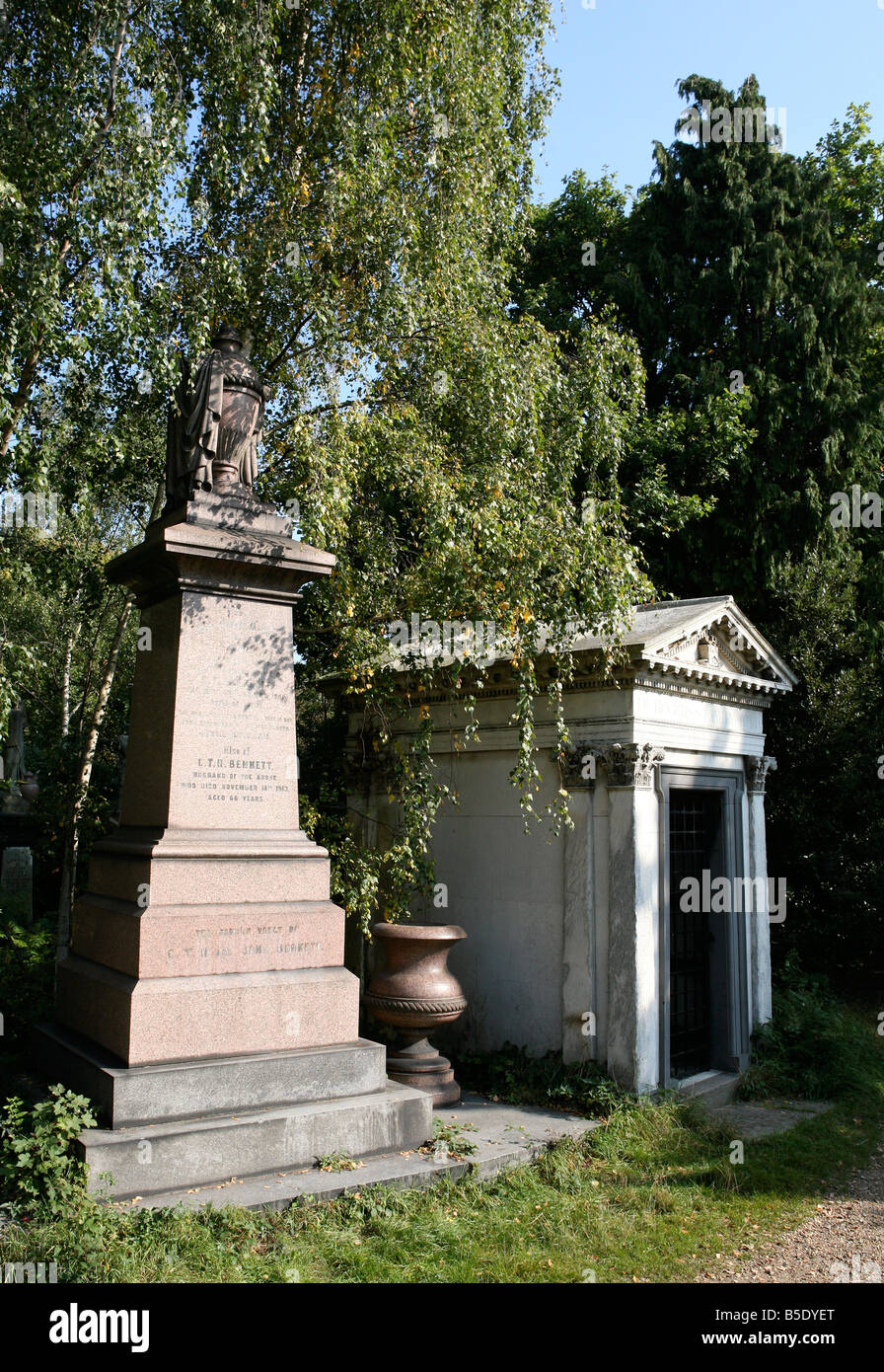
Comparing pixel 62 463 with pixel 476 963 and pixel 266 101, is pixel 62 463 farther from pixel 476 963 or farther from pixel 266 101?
pixel 476 963

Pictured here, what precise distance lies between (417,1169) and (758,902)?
650 centimetres

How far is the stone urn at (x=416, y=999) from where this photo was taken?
8453mm

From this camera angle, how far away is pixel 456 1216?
231 inches

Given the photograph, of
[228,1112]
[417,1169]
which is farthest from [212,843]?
[417,1169]

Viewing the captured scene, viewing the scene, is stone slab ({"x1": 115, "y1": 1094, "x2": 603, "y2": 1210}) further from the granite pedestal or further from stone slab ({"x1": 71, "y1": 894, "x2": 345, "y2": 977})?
stone slab ({"x1": 71, "y1": 894, "x2": 345, "y2": 977})

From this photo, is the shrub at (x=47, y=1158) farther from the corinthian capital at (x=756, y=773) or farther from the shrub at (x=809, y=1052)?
the corinthian capital at (x=756, y=773)

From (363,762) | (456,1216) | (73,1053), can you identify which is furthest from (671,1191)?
(363,762)

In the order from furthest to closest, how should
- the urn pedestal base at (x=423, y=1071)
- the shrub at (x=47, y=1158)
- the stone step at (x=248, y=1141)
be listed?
the urn pedestal base at (x=423, y=1071) → the stone step at (x=248, y=1141) → the shrub at (x=47, y=1158)

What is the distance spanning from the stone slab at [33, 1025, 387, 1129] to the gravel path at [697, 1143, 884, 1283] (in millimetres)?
2424

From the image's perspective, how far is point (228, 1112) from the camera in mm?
5855

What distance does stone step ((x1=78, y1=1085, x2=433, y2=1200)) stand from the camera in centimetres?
530

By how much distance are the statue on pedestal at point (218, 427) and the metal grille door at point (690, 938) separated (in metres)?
5.93

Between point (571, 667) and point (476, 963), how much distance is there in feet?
11.1

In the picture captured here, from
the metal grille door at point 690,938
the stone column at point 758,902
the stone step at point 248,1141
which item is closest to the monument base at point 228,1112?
the stone step at point 248,1141
